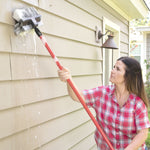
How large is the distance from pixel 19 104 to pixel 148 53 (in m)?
7.80

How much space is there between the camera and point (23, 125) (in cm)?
149

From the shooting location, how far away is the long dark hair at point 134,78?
163cm

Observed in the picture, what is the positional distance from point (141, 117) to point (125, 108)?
142 millimetres

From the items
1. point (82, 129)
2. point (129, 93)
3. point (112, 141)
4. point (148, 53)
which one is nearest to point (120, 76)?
point (129, 93)

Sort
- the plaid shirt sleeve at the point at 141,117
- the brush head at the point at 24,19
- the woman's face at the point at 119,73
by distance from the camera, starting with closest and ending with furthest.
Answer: the brush head at the point at 24,19, the plaid shirt sleeve at the point at 141,117, the woman's face at the point at 119,73

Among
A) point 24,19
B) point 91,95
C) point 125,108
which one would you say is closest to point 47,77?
point 91,95

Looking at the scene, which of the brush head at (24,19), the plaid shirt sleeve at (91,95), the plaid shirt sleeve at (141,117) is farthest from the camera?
the plaid shirt sleeve at (91,95)

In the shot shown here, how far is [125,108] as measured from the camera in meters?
1.59

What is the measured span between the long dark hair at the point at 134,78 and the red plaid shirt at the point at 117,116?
52mm

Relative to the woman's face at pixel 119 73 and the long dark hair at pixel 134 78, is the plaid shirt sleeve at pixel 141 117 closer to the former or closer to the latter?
the long dark hair at pixel 134 78

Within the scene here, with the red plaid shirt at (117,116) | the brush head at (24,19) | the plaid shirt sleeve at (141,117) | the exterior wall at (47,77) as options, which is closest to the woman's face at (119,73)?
the red plaid shirt at (117,116)

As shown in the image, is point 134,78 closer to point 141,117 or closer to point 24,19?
point 141,117

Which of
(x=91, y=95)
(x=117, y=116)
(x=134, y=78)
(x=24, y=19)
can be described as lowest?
(x=117, y=116)

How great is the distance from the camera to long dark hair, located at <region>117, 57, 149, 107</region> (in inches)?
64.1
